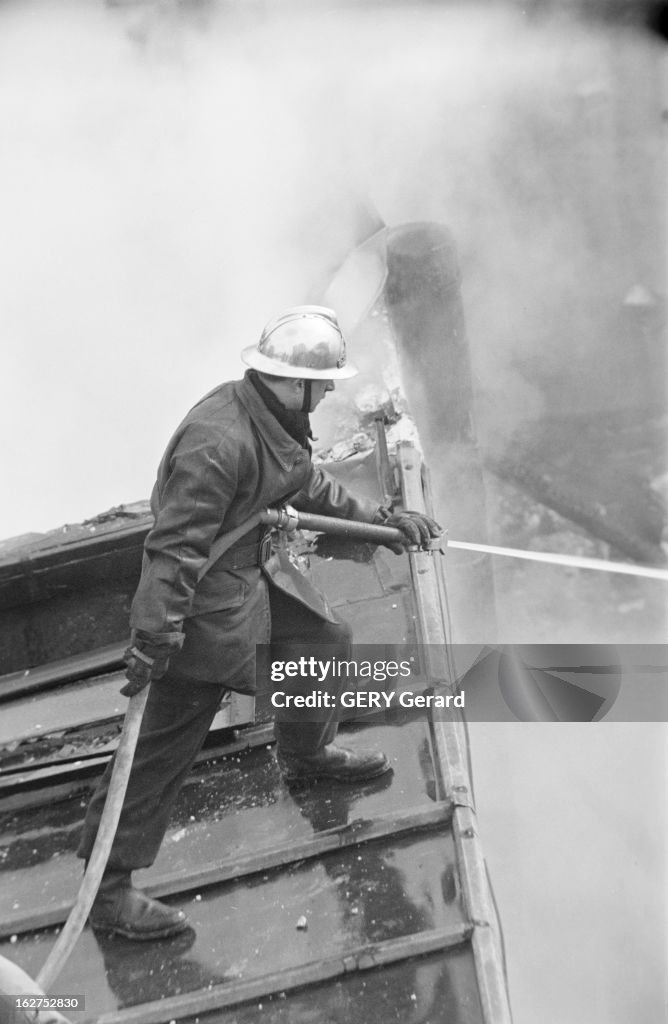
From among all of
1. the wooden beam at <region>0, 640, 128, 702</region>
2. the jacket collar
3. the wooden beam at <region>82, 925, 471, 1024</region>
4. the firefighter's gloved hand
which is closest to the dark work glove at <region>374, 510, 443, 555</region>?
the firefighter's gloved hand

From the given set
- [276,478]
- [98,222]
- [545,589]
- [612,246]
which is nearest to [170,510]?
[276,478]

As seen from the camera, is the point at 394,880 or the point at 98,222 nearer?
the point at 394,880

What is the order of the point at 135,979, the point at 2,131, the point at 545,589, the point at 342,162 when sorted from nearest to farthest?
the point at 135,979 < the point at 2,131 < the point at 342,162 < the point at 545,589

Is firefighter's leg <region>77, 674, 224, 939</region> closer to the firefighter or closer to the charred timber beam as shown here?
the firefighter

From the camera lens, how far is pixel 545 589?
8.69 meters

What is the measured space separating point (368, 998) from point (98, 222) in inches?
276

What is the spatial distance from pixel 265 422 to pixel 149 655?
0.66 meters

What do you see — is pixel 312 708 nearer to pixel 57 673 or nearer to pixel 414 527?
pixel 414 527

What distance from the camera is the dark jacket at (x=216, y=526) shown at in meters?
2.25

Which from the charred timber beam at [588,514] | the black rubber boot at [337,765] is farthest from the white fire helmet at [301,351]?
the charred timber beam at [588,514]

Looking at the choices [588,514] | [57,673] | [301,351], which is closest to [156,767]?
[301,351]

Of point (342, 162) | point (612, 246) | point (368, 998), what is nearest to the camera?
point (368, 998)

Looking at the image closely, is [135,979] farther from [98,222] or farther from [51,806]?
[98,222]

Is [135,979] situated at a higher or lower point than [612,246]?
lower
